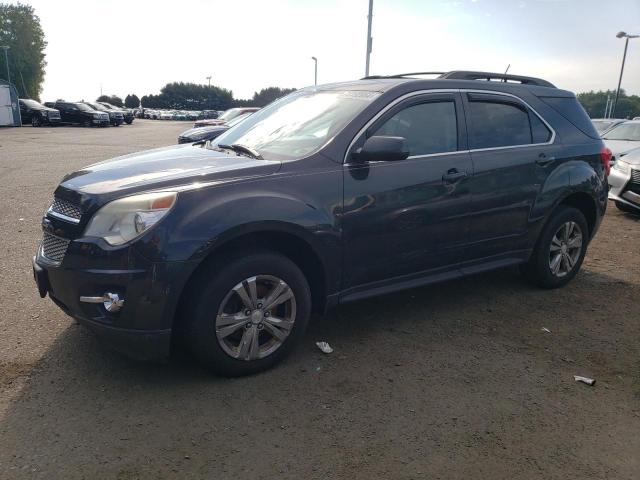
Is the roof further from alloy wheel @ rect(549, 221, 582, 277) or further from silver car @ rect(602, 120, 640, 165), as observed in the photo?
silver car @ rect(602, 120, 640, 165)

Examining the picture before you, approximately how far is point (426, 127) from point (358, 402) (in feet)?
6.94

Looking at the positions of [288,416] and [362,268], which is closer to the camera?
[288,416]

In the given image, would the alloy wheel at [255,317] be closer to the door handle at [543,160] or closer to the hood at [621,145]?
the door handle at [543,160]

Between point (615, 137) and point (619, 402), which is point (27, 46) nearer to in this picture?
point (615, 137)

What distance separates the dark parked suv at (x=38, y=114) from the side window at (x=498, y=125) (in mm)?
36612

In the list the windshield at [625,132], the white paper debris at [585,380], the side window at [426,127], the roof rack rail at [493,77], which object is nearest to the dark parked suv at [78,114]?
the windshield at [625,132]

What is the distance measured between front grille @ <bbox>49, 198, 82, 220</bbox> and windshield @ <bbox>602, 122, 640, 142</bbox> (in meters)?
12.0

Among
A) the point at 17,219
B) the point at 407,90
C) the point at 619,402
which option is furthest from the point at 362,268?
the point at 17,219

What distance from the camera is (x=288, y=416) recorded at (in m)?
2.94

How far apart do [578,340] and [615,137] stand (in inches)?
392

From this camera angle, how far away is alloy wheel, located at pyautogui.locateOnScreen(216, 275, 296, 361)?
125 inches

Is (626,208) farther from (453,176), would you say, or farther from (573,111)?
(453,176)

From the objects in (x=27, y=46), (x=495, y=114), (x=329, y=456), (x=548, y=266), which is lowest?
(x=329, y=456)

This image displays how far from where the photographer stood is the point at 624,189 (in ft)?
28.5
